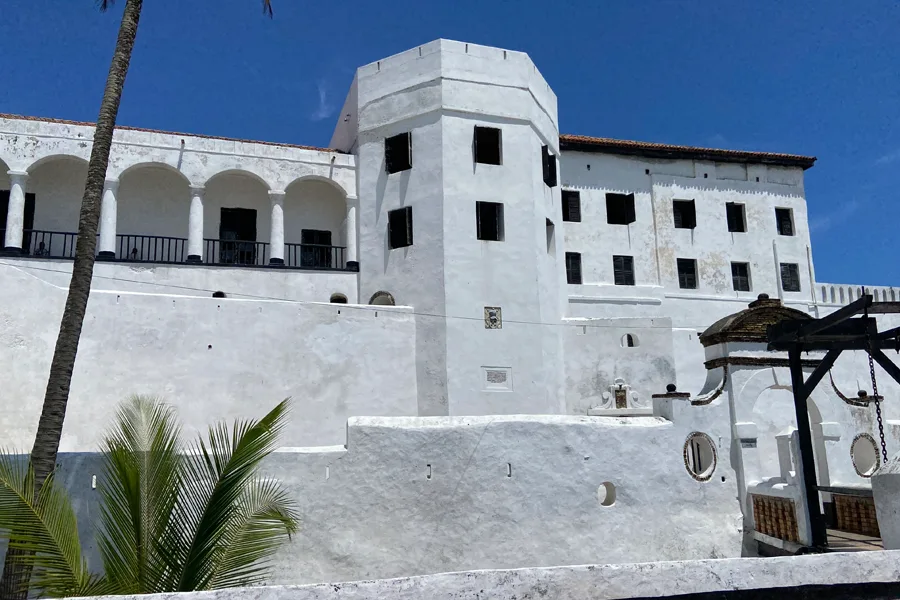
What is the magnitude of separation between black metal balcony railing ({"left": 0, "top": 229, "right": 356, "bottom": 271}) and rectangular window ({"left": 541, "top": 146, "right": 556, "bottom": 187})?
6.36m

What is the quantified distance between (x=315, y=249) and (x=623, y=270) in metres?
10.1

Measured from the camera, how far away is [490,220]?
836 inches

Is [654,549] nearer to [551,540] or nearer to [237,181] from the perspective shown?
[551,540]

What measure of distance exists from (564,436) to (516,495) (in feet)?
4.08

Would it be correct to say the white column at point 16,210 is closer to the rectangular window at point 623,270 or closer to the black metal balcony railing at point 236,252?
the black metal balcony railing at point 236,252

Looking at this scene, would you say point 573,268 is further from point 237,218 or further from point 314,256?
point 237,218

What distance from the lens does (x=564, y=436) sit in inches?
500

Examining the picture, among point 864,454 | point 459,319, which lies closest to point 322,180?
point 459,319

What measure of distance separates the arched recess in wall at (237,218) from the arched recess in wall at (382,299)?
3804mm

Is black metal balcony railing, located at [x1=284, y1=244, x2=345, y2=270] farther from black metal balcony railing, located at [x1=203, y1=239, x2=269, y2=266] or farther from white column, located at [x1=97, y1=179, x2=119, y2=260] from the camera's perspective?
white column, located at [x1=97, y1=179, x2=119, y2=260]

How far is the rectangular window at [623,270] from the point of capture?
25.9m

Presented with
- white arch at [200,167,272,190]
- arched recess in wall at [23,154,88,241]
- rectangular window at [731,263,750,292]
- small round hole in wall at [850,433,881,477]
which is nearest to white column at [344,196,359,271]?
white arch at [200,167,272,190]

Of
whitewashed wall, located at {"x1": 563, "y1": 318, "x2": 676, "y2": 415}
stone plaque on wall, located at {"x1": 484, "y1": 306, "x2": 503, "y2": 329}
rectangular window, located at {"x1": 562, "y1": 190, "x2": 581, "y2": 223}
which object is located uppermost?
rectangular window, located at {"x1": 562, "y1": 190, "x2": 581, "y2": 223}

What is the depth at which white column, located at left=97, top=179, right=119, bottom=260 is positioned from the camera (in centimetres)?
2089
